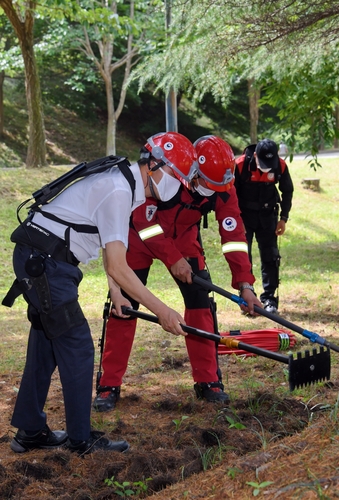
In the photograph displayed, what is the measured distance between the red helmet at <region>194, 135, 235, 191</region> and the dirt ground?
5.04 feet

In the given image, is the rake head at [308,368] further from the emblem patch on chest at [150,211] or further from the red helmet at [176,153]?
the emblem patch on chest at [150,211]

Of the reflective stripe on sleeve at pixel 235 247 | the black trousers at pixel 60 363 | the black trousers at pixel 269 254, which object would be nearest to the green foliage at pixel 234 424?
the black trousers at pixel 60 363

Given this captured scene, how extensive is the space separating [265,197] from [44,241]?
4611 millimetres

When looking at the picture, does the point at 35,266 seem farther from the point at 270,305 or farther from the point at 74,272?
the point at 270,305

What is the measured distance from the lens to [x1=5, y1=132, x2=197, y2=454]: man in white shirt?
368 cm

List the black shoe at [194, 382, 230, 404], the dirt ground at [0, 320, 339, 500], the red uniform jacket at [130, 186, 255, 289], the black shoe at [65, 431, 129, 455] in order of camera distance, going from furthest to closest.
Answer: the red uniform jacket at [130, 186, 255, 289] → the black shoe at [194, 382, 230, 404] → the black shoe at [65, 431, 129, 455] → the dirt ground at [0, 320, 339, 500]

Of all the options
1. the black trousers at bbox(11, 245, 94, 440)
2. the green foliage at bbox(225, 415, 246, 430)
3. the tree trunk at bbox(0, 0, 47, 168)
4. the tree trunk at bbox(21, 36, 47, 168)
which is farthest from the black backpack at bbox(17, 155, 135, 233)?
the tree trunk at bbox(21, 36, 47, 168)

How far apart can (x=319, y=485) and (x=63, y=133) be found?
1149 inches

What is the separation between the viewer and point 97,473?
12.3 ft

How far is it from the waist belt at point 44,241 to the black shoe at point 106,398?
1.54 m

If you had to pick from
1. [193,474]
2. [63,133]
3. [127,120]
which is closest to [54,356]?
[193,474]

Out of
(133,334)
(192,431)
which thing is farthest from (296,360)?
(133,334)

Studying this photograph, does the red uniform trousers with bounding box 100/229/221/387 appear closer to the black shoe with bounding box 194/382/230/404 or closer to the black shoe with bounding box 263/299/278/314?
the black shoe with bounding box 194/382/230/404

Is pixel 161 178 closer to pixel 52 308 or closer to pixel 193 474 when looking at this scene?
pixel 52 308
